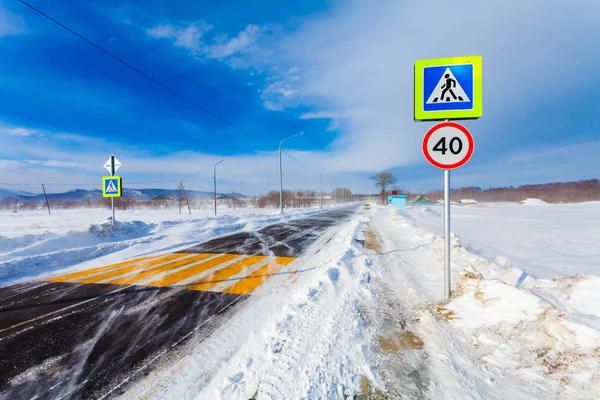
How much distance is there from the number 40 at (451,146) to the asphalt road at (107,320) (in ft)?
13.1

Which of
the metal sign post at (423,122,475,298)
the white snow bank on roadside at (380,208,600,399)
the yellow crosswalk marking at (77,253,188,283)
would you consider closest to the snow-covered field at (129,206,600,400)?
the white snow bank on roadside at (380,208,600,399)

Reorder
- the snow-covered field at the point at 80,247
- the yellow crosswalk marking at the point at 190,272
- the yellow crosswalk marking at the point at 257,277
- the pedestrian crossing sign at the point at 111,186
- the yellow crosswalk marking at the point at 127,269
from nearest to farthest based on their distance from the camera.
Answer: the yellow crosswalk marking at the point at 257,277 → the yellow crosswalk marking at the point at 190,272 → the yellow crosswalk marking at the point at 127,269 → the snow-covered field at the point at 80,247 → the pedestrian crossing sign at the point at 111,186

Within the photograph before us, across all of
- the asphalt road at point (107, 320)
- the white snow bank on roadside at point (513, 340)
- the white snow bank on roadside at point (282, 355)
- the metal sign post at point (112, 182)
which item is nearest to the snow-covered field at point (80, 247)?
the asphalt road at point (107, 320)

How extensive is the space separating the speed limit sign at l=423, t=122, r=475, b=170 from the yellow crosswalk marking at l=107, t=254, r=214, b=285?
246 inches

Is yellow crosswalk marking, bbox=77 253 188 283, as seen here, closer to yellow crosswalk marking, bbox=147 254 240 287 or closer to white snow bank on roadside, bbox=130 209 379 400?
yellow crosswalk marking, bbox=147 254 240 287

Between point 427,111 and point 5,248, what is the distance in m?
12.8

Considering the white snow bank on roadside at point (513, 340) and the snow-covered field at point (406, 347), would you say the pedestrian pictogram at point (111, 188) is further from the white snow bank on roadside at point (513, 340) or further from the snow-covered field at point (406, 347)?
the white snow bank on roadside at point (513, 340)

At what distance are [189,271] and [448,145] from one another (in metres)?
5.99

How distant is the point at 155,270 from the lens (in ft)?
19.7

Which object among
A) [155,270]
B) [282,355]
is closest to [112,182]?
[155,270]

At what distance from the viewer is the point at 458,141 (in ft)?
11.6

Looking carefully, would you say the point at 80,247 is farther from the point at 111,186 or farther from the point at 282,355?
the point at 282,355

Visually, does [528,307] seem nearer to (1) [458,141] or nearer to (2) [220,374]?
(1) [458,141]

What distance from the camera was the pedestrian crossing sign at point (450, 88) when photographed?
359cm
